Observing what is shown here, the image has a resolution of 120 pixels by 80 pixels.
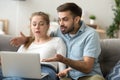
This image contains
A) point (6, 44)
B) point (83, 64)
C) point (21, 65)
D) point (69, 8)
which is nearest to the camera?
point (21, 65)

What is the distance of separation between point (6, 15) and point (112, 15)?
188 centimetres

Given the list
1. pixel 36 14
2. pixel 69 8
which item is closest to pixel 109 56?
pixel 69 8

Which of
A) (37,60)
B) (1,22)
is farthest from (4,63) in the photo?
(1,22)

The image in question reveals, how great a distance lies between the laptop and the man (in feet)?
0.64

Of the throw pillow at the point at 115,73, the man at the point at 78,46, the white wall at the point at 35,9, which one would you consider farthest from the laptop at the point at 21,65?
the white wall at the point at 35,9

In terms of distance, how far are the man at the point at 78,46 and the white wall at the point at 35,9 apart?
2468 millimetres

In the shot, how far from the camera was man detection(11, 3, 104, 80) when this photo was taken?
1.90 metres

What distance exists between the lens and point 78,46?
79.6 inches

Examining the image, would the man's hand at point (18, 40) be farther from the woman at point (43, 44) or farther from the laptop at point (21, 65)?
the laptop at point (21, 65)

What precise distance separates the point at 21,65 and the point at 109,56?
80 cm

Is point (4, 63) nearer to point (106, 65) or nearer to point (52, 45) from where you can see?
point (52, 45)

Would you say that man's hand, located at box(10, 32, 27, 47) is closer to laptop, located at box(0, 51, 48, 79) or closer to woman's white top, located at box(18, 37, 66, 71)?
A: woman's white top, located at box(18, 37, 66, 71)

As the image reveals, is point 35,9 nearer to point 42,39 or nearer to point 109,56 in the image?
point 42,39

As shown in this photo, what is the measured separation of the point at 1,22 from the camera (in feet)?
14.6
